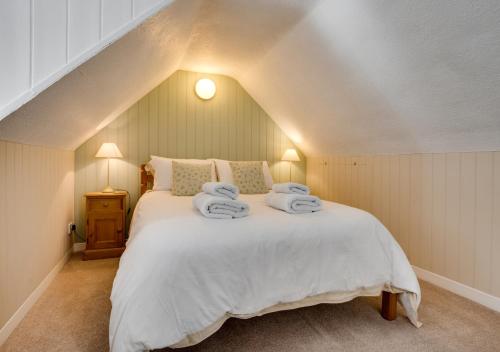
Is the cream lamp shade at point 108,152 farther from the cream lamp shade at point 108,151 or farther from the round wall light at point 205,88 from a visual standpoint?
the round wall light at point 205,88

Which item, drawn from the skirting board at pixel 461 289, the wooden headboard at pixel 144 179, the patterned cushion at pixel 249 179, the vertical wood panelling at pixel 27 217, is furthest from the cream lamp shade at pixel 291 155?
→ the vertical wood panelling at pixel 27 217

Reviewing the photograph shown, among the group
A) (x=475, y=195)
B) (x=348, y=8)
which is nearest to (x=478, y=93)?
(x=475, y=195)

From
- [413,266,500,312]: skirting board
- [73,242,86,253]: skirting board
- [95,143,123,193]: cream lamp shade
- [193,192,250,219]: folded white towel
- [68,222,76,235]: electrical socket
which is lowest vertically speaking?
[413,266,500,312]: skirting board

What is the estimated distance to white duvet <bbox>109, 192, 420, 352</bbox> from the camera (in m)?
1.26

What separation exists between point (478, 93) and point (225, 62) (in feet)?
8.15

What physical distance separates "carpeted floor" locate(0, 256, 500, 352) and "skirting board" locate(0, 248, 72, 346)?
0.03 meters

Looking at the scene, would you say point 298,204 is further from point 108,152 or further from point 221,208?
point 108,152

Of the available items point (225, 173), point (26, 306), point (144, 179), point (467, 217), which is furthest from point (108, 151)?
point (467, 217)

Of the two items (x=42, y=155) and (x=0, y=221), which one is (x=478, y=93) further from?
(x=42, y=155)

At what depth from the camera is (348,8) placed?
1.98 m

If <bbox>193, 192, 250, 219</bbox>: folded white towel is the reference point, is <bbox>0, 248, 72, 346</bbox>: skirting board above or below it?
below

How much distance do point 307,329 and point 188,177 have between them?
1731mm

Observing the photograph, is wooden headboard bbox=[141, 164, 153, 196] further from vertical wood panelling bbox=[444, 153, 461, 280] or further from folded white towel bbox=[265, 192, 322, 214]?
vertical wood panelling bbox=[444, 153, 461, 280]

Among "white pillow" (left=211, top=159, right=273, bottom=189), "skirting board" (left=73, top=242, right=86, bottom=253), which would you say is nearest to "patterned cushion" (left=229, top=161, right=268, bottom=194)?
"white pillow" (left=211, top=159, right=273, bottom=189)
